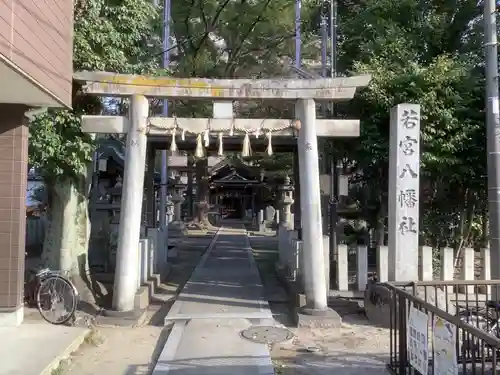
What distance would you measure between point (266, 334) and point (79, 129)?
5.19 m

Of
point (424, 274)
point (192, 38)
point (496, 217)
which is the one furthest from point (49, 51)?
point (192, 38)

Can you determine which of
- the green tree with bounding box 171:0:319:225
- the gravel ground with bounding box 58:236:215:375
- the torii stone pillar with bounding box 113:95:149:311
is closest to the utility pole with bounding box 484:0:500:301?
the gravel ground with bounding box 58:236:215:375

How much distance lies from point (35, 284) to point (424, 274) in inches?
290

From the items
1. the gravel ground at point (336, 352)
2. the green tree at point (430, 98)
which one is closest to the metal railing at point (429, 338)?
the gravel ground at point (336, 352)

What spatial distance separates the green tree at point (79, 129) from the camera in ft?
29.6

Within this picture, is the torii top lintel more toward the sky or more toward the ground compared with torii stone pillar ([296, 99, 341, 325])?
more toward the sky

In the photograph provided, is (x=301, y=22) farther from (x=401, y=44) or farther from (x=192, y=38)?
(x=401, y=44)

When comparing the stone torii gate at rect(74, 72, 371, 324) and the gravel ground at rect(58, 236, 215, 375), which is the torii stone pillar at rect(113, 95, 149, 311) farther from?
the gravel ground at rect(58, 236, 215, 375)

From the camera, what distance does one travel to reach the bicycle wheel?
26.9 feet

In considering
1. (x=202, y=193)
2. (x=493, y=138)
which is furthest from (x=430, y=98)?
(x=202, y=193)

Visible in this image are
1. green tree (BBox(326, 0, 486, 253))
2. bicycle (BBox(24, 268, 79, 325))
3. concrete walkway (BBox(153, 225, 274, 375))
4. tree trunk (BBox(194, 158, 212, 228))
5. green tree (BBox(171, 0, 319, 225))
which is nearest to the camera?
concrete walkway (BBox(153, 225, 274, 375))

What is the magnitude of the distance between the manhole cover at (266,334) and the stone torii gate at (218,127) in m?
0.94

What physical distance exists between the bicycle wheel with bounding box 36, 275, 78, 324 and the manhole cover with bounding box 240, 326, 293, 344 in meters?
2.98

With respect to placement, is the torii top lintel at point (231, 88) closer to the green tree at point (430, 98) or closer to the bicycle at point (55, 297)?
the green tree at point (430, 98)
